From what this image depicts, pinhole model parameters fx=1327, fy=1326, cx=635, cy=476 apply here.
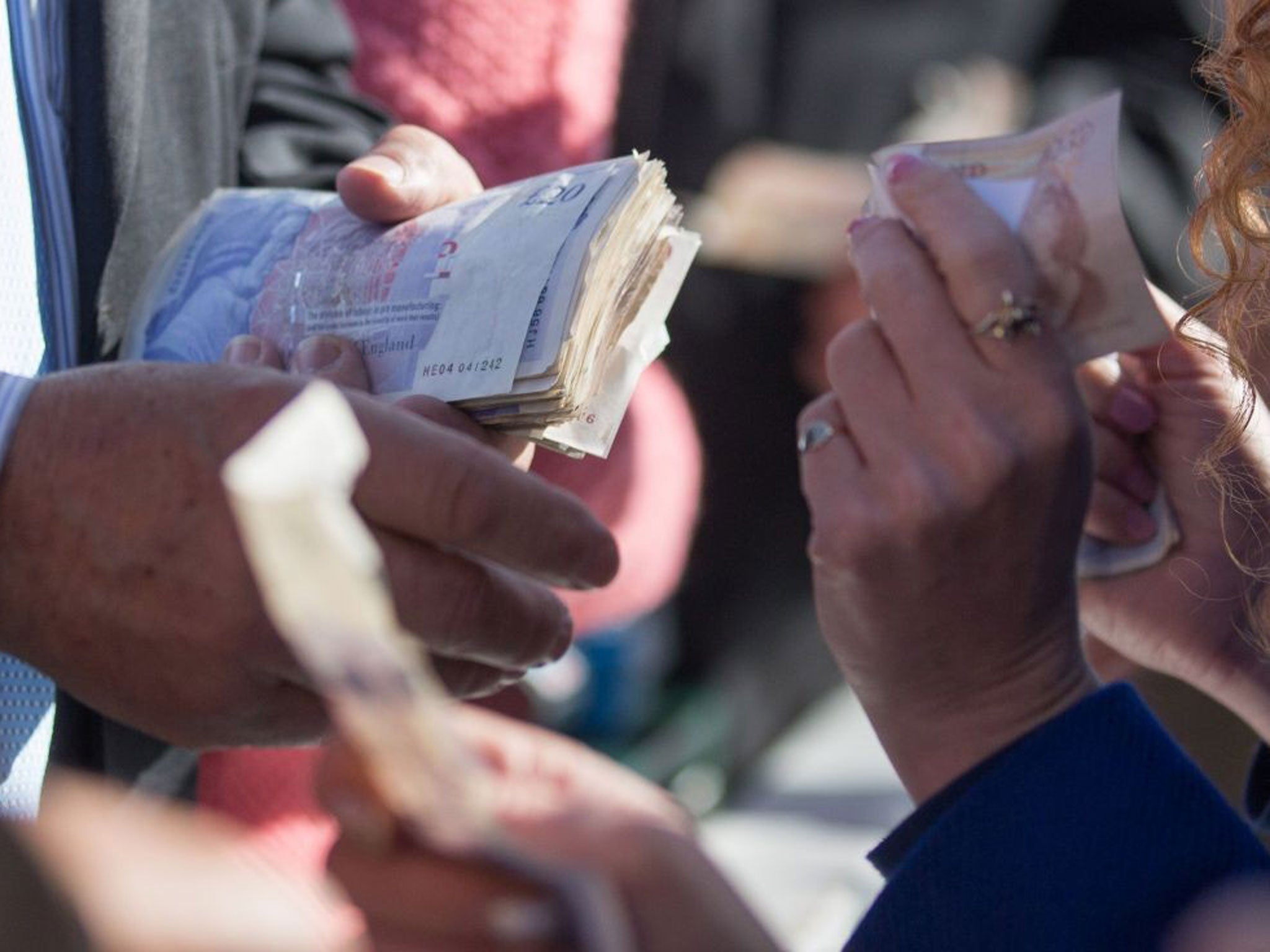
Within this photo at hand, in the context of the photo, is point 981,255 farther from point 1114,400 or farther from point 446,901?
point 446,901

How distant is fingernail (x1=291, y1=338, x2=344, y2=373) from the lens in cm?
111

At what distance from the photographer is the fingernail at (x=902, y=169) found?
1.22 m

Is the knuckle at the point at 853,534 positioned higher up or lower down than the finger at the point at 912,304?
lower down

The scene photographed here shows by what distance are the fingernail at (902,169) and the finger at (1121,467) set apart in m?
0.36

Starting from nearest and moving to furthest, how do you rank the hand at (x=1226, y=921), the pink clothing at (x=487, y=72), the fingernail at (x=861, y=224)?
the hand at (x=1226, y=921) < the fingernail at (x=861, y=224) < the pink clothing at (x=487, y=72)

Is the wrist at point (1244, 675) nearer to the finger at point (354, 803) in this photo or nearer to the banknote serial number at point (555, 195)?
the banknote serial number at point (555, 195)

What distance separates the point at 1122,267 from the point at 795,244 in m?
2.04

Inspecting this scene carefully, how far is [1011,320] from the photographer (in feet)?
3.60

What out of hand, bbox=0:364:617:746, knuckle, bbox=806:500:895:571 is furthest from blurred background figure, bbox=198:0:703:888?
hand, bbox=0:364:617:746

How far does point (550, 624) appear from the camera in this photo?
0.97 meters

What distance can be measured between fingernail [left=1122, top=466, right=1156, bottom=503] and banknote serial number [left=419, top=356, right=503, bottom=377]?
0.71m

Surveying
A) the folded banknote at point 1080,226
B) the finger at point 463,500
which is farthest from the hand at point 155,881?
the folded banknote at point 1080,226

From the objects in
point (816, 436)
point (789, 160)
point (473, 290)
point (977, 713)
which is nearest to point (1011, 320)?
point (816, 436)

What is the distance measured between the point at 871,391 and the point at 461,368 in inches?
13.6
